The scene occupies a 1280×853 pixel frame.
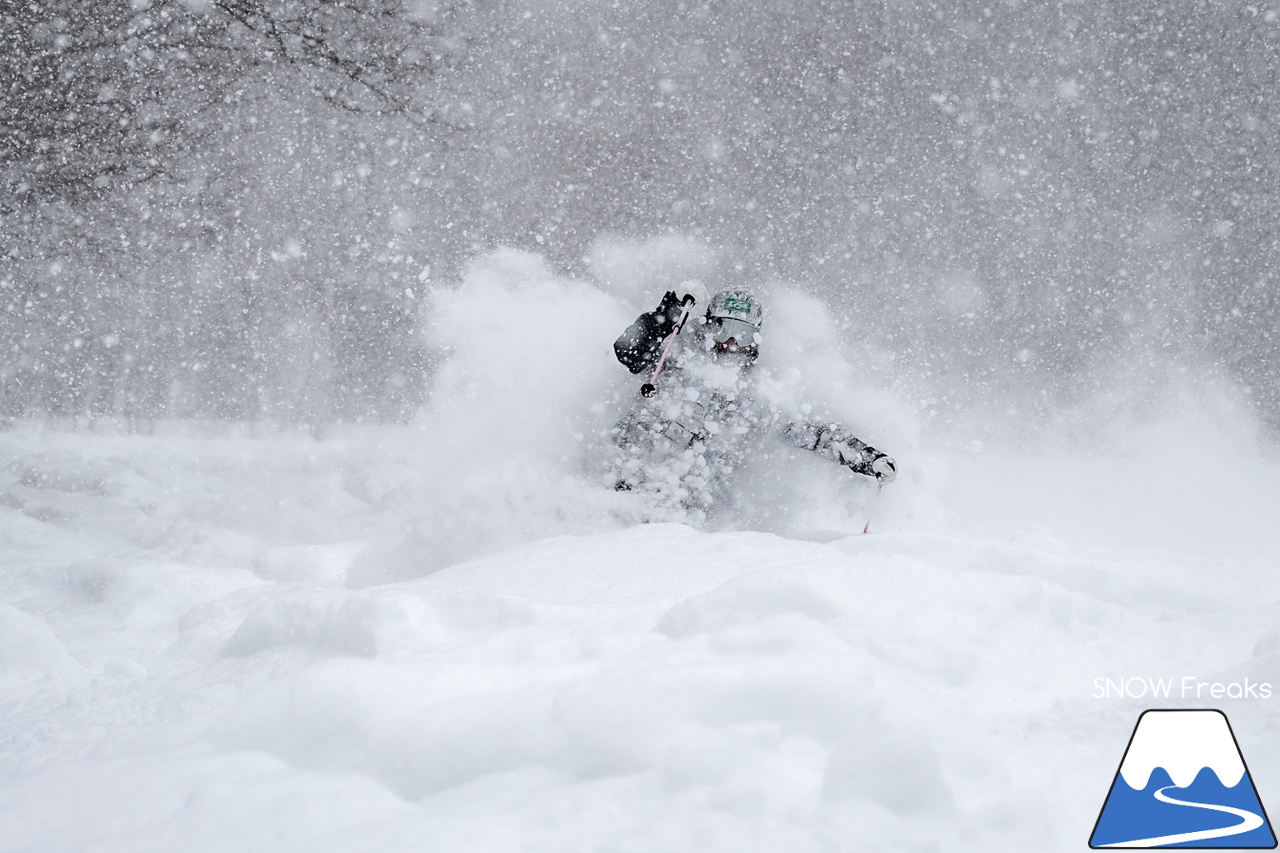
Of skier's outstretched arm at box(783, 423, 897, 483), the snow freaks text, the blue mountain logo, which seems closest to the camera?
the blue mountain logo

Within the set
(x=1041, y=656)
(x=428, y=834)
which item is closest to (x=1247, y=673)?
(x=1041, y=656)

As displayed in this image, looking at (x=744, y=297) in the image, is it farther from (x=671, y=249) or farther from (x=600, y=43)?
(x=600, y=43)

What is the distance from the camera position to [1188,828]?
1.10m

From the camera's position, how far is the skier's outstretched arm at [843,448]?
4.18 metres

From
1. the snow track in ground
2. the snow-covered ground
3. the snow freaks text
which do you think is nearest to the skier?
the snow-covered ground

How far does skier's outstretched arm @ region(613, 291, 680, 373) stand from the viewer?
4.20 meters

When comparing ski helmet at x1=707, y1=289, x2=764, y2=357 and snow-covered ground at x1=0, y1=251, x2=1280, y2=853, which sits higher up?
ski helmet at x1=707, y1=289, x2=764, y2=357

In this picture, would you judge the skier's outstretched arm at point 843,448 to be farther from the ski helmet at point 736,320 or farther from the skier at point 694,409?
the ski helmet at point 736,320

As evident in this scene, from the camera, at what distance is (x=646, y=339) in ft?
13.8

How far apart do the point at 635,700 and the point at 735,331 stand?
326 centimetres

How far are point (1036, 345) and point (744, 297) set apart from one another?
31.9ft

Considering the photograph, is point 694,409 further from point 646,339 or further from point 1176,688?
point 1176,688

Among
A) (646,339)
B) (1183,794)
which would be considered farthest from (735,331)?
(1183,794)

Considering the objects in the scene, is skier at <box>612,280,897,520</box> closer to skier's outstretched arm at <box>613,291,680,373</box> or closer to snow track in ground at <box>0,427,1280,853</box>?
skier's outstretched arm at <box>613,291,680,373</box>
